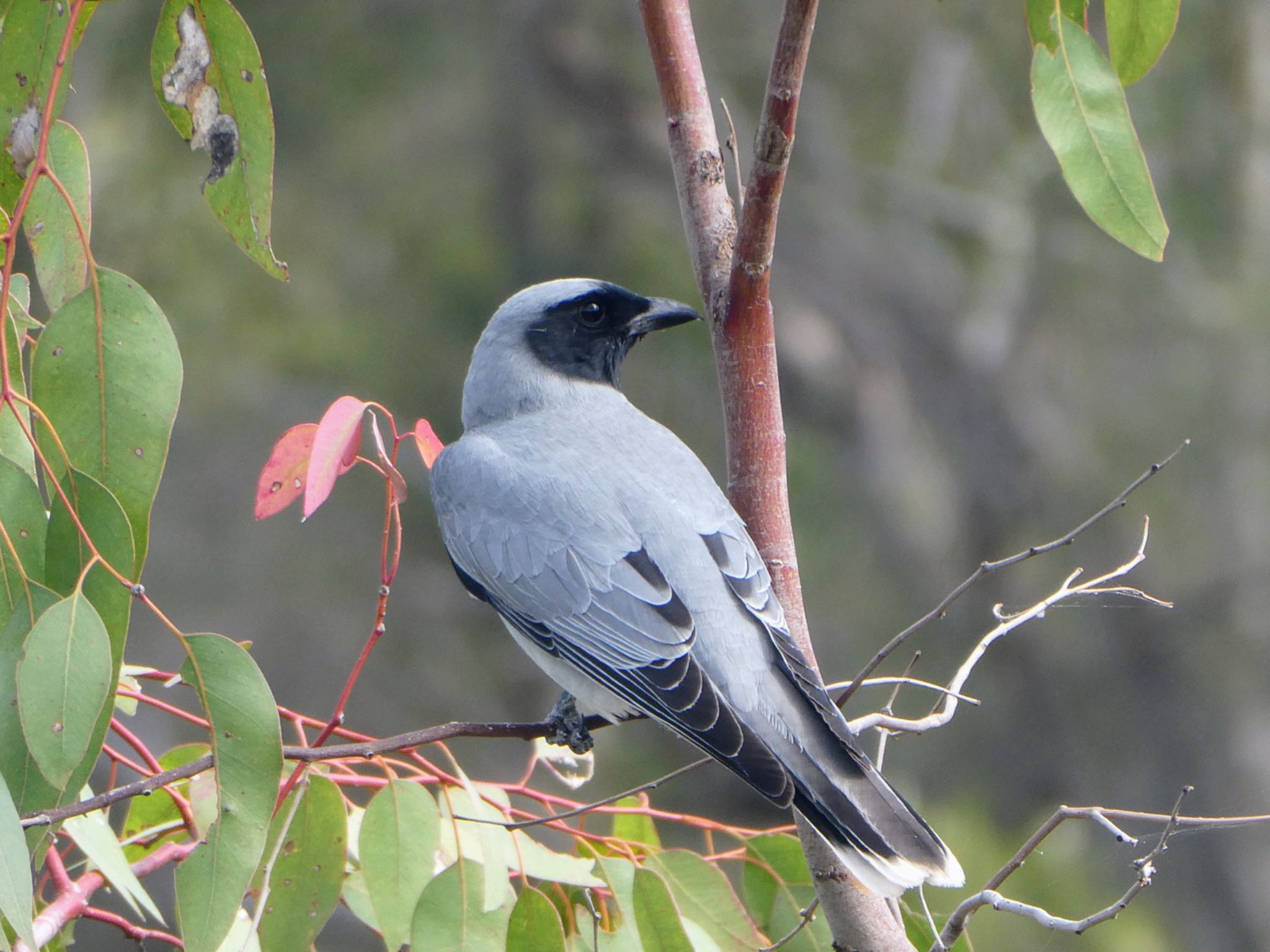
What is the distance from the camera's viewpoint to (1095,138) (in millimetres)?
2123

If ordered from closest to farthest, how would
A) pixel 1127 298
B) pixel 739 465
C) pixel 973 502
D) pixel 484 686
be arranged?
1. pixel 739 465
2. pixel 1127 298
3. pixel 973 502
4. pixel 484 686

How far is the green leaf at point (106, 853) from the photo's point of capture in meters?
2.08

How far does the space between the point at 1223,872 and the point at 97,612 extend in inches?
303

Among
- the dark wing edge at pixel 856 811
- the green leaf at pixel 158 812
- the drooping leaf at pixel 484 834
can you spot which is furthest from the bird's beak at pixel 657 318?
the green leaf at pixel 158 812

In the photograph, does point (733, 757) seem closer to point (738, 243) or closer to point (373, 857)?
point (373, 857)

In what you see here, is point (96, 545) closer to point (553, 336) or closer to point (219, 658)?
point (219, 658)

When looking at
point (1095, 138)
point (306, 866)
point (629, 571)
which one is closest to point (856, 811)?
point (629, 571)

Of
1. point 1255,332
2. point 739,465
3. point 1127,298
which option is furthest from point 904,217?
point 739,465

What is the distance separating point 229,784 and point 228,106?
1.18 m

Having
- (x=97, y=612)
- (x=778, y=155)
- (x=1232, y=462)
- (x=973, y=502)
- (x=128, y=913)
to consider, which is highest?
(x=778, y=155)

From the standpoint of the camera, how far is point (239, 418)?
7.88m

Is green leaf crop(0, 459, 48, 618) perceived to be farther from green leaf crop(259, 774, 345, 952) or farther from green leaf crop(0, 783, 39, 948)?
green leaf crop(259, 774, 345, 952)

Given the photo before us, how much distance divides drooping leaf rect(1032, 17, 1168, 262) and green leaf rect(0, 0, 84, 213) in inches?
61.8

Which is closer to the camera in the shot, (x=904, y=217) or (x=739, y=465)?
(x=739, y=465)
